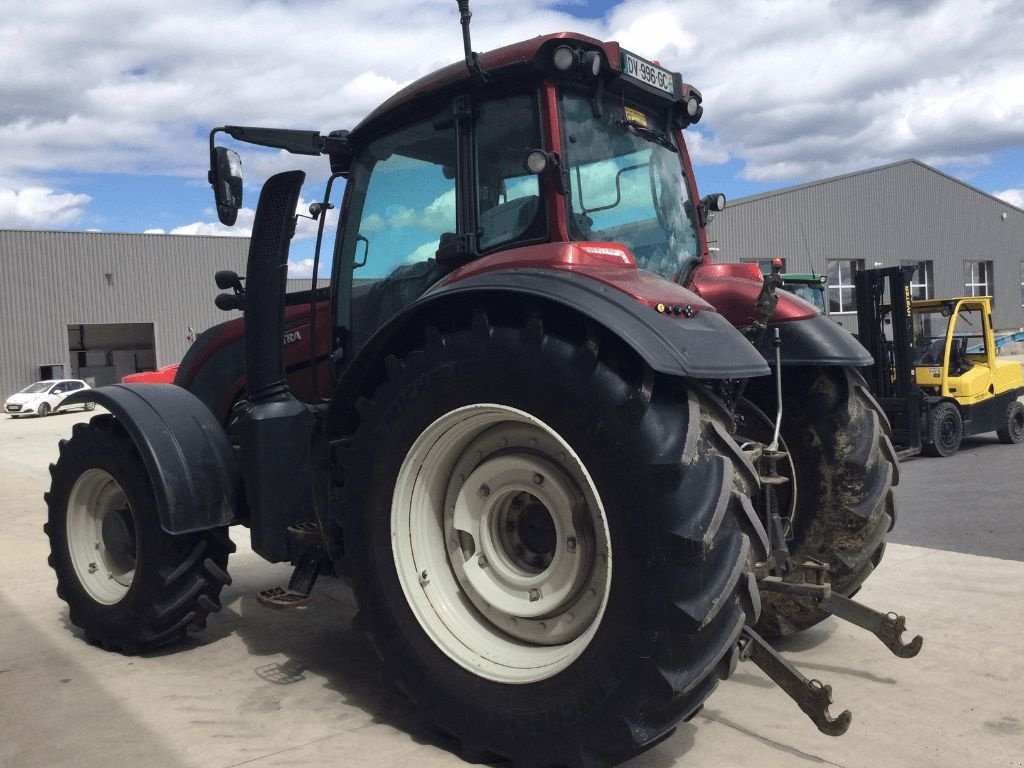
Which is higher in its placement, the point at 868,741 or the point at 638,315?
the point at 638,315

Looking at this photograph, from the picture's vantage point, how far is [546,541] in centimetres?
326

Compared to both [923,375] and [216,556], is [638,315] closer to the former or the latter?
[216,556]

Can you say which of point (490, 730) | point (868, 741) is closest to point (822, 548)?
point (868, 741)

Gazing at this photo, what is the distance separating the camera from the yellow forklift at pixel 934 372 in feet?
39.5

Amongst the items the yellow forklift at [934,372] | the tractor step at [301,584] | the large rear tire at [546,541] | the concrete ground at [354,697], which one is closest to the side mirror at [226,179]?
the large rear tire at [546,541]

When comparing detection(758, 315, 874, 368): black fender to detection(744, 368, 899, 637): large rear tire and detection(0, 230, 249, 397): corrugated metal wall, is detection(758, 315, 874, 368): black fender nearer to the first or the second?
detection(744, 368, 899, 637): large rear tire

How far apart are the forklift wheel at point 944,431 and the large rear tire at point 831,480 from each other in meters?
8.75

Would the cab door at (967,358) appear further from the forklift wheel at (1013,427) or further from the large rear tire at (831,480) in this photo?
the large rear tire at (831,480)

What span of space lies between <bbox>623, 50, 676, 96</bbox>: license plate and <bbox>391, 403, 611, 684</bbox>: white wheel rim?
1.57m

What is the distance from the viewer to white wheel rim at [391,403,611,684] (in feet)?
10.1

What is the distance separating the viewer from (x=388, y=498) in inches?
131

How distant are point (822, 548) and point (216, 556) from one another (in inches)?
111

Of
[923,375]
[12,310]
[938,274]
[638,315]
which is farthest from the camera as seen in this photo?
[938,274]

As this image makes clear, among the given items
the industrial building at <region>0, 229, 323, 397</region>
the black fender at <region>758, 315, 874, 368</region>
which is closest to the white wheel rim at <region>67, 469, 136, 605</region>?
the black fender at <region>758, 315, 874, 368</region>
